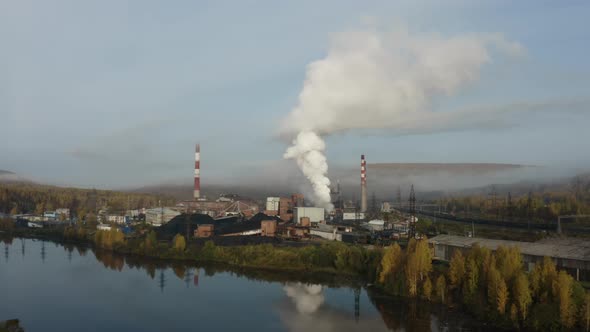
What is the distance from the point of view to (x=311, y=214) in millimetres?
23422

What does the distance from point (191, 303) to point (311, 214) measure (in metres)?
13.3

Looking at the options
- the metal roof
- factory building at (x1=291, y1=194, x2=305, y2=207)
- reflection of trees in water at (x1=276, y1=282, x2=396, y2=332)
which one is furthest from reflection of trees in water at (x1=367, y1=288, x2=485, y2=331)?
factory building at (x1=291, y1=194, x2=305, y2=207)

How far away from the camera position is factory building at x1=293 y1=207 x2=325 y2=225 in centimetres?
2334

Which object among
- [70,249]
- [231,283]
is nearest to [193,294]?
[231,283]

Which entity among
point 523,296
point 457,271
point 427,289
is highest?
point 457,271

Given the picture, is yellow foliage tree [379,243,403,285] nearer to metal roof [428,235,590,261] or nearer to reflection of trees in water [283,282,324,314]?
reflection of trees in water [283,282,324,314]

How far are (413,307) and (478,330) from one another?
1662 mm

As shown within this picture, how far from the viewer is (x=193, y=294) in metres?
11.3

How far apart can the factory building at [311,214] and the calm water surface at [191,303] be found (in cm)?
901

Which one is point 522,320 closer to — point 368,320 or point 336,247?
point 368,320

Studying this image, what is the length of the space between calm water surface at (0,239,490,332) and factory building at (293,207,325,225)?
29.6 ft

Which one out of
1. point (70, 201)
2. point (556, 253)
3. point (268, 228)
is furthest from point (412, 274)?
point (70, 201)

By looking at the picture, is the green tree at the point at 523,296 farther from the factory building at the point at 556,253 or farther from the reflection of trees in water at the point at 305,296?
the reflection of trees in water at the point at 305,296

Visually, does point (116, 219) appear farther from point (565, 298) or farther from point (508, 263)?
point (565, 298)
